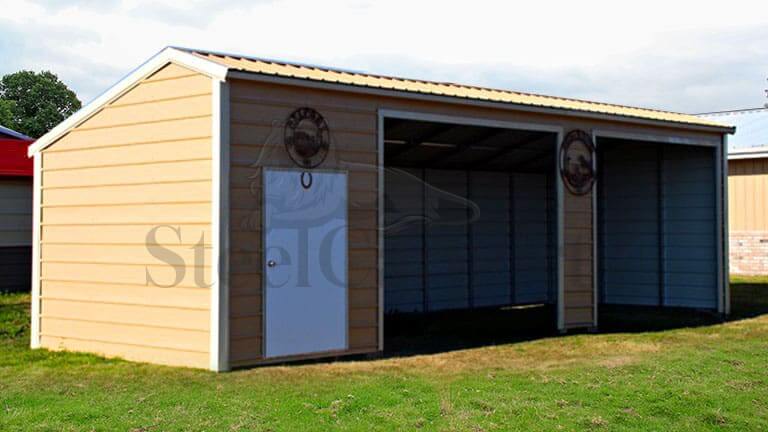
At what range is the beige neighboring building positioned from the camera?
2036 centimetres

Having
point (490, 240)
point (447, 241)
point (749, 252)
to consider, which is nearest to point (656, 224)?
point (490, 240)

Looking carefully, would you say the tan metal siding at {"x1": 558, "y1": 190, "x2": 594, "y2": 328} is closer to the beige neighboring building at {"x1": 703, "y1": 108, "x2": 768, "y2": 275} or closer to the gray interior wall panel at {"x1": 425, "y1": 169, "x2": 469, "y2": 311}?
the gray interior wall panel at {"x1": 425, "y1": 169, "x2": 469, "y2": 311}

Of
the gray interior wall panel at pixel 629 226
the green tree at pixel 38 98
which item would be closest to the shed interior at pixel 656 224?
the gray interior wall panel at pixel 629 226

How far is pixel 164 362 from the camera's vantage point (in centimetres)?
821

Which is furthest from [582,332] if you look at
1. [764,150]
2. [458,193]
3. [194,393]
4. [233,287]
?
[764,150]

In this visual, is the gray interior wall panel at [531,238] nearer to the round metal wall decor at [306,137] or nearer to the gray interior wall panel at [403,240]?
the gray interior wall panel at [403,240]

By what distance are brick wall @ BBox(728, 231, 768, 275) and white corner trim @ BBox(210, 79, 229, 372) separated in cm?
1665

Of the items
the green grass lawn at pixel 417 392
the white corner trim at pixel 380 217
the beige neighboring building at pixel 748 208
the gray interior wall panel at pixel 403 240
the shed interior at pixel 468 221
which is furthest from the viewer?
the beige neighboring building at pixel 748 208

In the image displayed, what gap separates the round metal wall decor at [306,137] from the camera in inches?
324

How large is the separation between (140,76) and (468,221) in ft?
23.4

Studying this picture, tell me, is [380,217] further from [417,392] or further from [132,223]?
[132,223]

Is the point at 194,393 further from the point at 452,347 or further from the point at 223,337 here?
the point at 452,347

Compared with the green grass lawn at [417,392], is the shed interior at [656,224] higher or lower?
higher

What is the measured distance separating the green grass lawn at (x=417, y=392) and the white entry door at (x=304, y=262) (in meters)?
0.35
